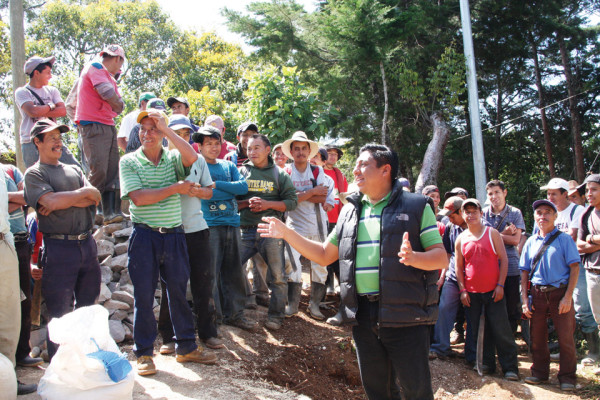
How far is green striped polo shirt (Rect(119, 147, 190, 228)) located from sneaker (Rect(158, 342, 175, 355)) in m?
1.25

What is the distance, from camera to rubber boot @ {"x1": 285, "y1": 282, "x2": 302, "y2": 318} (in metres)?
6.57

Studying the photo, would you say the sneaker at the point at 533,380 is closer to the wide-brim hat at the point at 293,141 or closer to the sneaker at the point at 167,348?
the wide-brim hat at the point at 293,141

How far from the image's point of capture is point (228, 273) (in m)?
5.68

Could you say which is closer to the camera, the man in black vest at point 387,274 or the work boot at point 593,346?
the man in black vest at point 387,274

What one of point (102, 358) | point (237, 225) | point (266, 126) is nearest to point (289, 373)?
point (237, 225)

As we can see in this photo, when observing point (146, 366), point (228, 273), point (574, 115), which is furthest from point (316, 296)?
point (574, 115)

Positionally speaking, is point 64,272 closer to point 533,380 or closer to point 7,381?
point 7,381

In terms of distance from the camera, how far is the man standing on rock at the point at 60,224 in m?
4.16

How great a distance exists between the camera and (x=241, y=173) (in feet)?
20.1

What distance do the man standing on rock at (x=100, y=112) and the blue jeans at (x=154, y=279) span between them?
91.2 inches

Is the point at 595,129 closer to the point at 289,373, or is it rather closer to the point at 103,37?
the point at 289,373

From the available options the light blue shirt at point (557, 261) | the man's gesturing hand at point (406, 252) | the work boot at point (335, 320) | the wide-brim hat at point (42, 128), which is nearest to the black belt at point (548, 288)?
the light blue shirt at point (557, 261)

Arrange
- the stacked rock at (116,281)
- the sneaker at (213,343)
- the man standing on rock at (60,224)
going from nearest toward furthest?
the man standing on rock at (60,224) < the sneaker at (213,343) < the stacked rock at (116,281)

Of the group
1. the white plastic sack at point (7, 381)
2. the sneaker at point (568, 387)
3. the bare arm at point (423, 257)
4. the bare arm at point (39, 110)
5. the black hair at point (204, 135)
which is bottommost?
the sneaker at point (568, 387)
